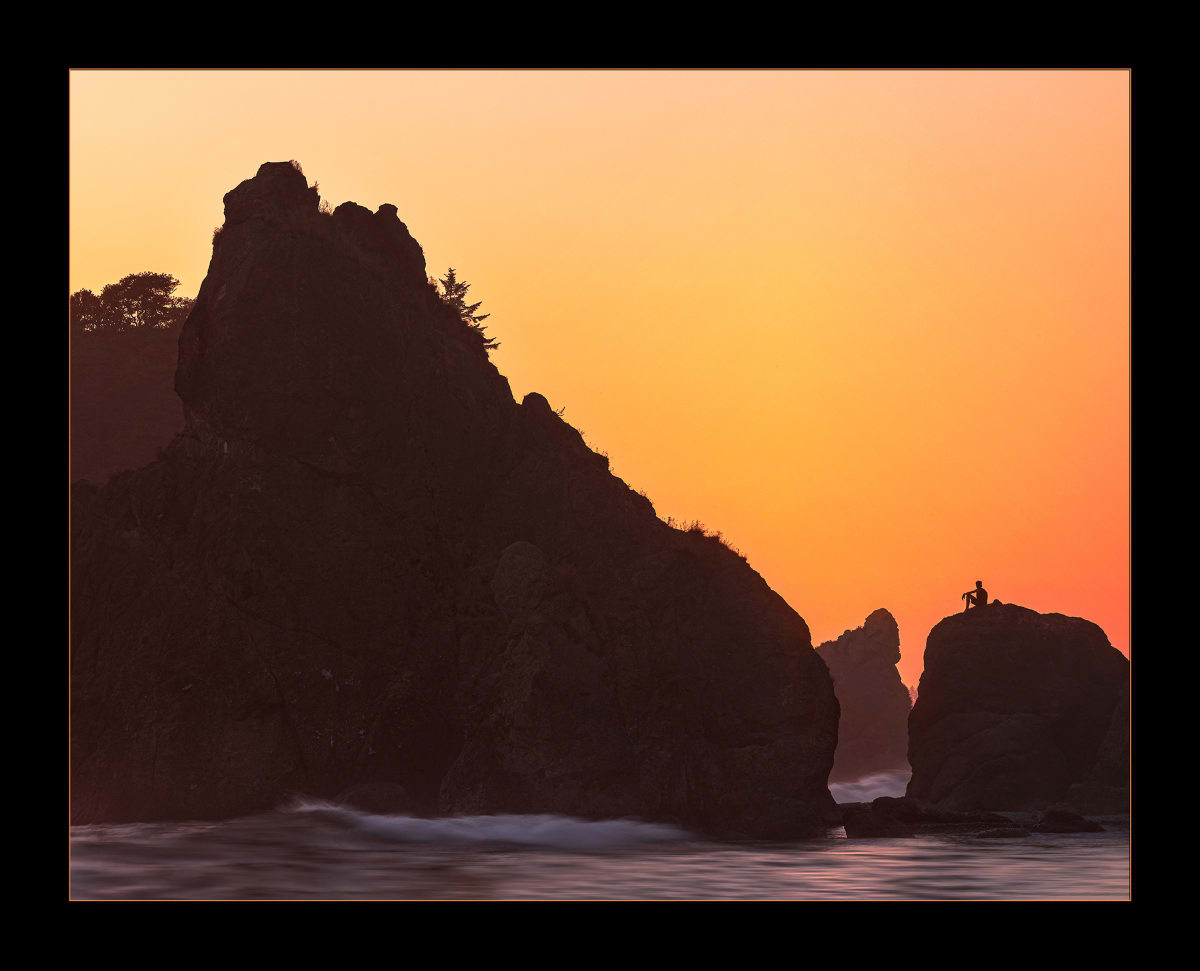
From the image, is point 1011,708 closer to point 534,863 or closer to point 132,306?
point 534,863

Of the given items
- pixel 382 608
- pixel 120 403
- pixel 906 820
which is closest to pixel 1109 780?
pixel 906 820

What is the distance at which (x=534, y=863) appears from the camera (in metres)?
28.8

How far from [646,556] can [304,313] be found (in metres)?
13.0

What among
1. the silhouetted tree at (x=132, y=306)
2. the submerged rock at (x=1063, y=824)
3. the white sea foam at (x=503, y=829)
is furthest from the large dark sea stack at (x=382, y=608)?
the silhouetted tree at (x=132, y=306)

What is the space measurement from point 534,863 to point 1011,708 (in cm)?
3120

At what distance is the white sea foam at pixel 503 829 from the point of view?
3275 cm

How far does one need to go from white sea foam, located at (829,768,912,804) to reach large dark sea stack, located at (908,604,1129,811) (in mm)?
17374

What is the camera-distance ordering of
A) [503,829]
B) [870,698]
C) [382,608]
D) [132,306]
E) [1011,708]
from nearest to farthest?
[503,829] → [382,608] → [1011,708] → [132,306] → [870,698]

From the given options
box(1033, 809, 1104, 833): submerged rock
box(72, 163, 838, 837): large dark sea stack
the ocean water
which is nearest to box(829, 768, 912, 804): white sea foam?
box(1033, 809, 1104, 833): submerged rock

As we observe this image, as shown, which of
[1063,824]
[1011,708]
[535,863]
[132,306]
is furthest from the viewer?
[132,306]

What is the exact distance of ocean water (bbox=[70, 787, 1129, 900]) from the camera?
24.7m

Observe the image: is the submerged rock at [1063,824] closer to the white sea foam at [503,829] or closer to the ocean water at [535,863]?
the ocean water at [535,863]

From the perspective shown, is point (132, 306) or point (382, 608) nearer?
point (382, 608)

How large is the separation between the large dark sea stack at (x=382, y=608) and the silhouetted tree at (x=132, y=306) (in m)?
31.3
